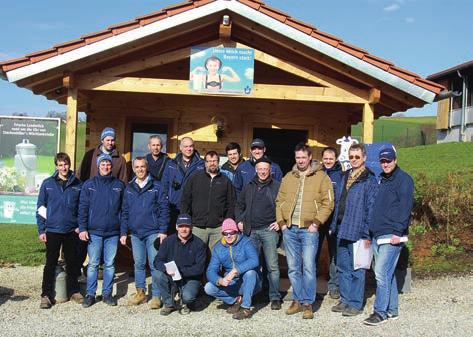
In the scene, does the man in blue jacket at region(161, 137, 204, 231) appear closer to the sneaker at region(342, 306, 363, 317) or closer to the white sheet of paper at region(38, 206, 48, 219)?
the white sheet of paper at region(38, 206, 48, 219)

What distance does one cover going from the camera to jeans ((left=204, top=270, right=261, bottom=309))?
574cm

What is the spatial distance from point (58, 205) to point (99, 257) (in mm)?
752

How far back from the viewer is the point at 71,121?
7113 millimetres

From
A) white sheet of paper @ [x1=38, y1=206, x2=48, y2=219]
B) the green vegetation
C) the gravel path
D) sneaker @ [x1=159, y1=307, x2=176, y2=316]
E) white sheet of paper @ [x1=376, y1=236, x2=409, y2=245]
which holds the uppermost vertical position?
the green vegetation

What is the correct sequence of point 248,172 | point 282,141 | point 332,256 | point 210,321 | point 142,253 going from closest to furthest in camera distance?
point 210,321, point 142,253, point 248,172, point 332,256, point 282,141

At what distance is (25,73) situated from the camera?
6.70m

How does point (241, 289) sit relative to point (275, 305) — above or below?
above

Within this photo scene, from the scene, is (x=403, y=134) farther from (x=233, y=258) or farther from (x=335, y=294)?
(x=233, y=258)

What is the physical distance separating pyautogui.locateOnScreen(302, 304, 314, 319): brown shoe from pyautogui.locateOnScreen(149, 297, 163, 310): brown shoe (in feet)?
5.33

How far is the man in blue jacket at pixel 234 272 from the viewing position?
574 cm

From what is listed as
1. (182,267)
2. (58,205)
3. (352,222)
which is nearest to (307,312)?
(352,222)

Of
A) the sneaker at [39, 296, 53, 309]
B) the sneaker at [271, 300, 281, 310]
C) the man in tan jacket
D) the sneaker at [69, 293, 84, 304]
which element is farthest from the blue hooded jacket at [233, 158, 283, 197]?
the sneaker at [39, 296, 53, 309]

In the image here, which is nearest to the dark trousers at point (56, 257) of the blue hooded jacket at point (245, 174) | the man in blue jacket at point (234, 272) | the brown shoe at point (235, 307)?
the man in blue jacket at point (234, 272)

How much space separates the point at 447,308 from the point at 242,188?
9.29 ft
